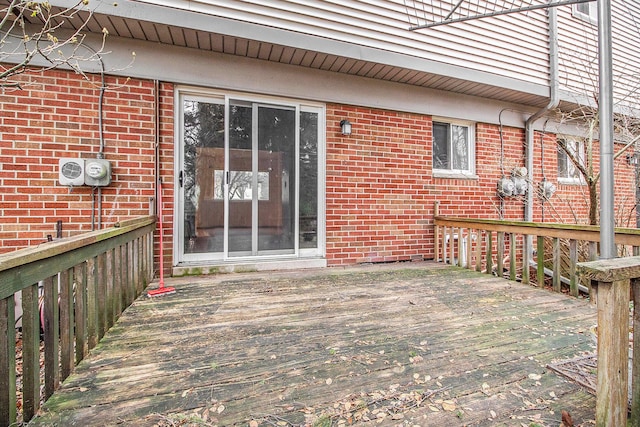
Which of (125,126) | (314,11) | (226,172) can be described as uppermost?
(314,11)

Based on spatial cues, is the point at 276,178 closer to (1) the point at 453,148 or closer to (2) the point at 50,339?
(2) the point at 50,339

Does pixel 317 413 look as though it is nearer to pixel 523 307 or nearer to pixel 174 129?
pixel 523 307

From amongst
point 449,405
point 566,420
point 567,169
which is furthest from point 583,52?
point 449,405

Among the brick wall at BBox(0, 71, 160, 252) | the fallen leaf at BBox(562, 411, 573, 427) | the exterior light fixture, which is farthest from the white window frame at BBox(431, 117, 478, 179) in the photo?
the brick wall at BBox(0, 71, 160, 252)

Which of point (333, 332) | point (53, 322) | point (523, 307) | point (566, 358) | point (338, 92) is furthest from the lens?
point (338, 92)

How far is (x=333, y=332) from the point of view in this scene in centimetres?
211

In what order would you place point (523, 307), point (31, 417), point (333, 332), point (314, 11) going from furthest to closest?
point (314, 11) < point (523, 307) < point (333, 332) < point (31, 417)

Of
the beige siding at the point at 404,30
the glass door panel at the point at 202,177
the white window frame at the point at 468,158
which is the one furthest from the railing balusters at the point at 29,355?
the white window frame at the point at 468,158

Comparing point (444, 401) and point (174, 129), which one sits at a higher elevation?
point (174, 129)

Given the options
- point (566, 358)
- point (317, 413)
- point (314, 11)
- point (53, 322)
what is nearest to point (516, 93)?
point (314, 11)

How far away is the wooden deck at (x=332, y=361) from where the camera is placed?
1.32m

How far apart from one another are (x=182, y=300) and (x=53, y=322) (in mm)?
1239

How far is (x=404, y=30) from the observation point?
155 inches

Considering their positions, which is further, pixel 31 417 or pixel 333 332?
pixel 333 332
